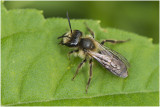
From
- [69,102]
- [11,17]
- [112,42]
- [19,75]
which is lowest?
[69,102]

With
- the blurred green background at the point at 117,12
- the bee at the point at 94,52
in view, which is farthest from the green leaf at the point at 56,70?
the blurred green background at the point at 117,12

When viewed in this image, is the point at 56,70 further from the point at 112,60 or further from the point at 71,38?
the point at 112,60

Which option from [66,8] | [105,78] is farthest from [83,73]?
[66,8]

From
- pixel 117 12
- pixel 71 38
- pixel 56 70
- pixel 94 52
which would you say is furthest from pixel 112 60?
pixel 117 12

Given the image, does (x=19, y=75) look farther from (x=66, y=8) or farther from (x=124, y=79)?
(x=66, y=8)

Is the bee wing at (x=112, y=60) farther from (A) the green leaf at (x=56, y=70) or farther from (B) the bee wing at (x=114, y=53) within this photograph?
(A) the green leaf at (x=56, y=70)

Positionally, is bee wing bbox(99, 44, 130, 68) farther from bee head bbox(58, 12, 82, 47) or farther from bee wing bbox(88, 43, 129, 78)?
bee head bbox(58, 12, 82, 47)

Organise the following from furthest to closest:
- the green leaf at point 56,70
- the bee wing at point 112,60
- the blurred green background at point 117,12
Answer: the blurred green background at point 117,12 < the bee wing at point 112,60 < the green leaf at point 56,70
